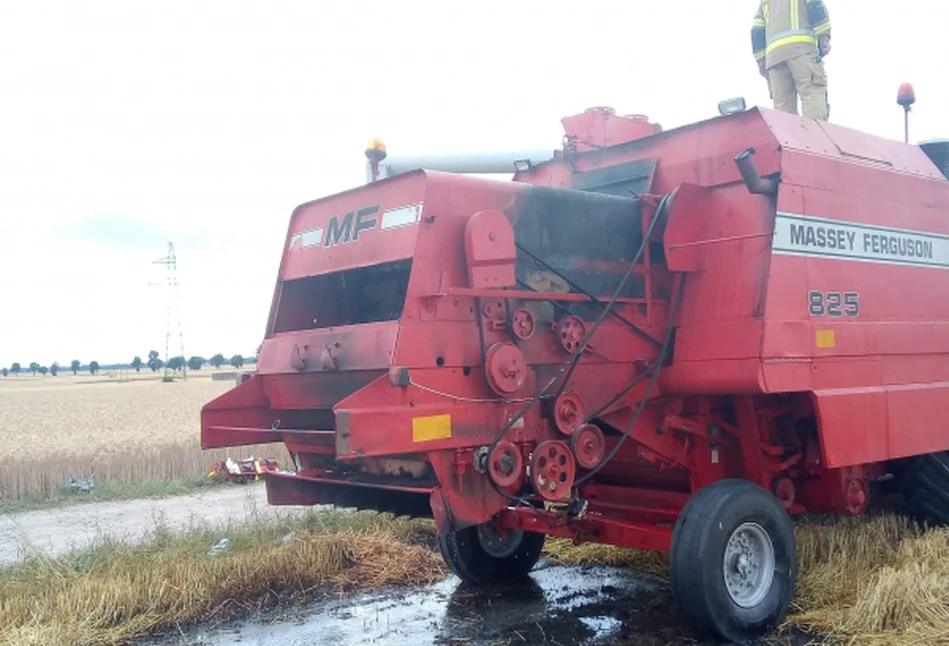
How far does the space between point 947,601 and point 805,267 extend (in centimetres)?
210

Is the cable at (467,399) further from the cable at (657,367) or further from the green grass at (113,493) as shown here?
the green grass at (113,493)

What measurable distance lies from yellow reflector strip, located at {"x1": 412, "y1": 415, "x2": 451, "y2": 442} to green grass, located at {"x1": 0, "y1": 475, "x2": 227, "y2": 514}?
7986 mm

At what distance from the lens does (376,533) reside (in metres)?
7.58

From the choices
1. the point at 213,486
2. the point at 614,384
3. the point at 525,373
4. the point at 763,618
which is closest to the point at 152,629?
the point at 525,373

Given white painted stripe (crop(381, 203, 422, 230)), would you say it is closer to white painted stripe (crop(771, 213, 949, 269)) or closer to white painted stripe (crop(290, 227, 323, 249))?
white painted stripe (crop(290, 227, 323, 249))

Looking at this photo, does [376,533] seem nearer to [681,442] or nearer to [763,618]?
[681,442]

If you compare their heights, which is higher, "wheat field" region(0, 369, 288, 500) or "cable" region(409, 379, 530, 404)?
"cable" region(409, 379, 530, 404)

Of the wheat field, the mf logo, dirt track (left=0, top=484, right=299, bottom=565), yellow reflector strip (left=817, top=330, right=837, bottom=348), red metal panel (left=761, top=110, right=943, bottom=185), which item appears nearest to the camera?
the mf logo

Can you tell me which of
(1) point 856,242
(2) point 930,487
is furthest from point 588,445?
(2) point 930,487

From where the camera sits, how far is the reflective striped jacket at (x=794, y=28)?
755 cm

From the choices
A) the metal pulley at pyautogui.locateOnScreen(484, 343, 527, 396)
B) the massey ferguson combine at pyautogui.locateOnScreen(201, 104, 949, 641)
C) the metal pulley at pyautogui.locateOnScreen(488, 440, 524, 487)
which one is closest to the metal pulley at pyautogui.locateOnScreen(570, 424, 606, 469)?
the massey ferguson combine at pyautogui.locateOnScreen(201, 104, 949, 641)

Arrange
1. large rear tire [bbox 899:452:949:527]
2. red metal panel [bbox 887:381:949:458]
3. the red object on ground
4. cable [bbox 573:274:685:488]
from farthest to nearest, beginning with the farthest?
the red object on ground
large rear tire [bbox 899:452:949:527]
red metal panel [bbox 887:381:949:458]
cable [bbox 573:274:685:488]

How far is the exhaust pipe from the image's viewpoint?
5285 millimetres

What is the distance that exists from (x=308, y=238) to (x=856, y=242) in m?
3.68
